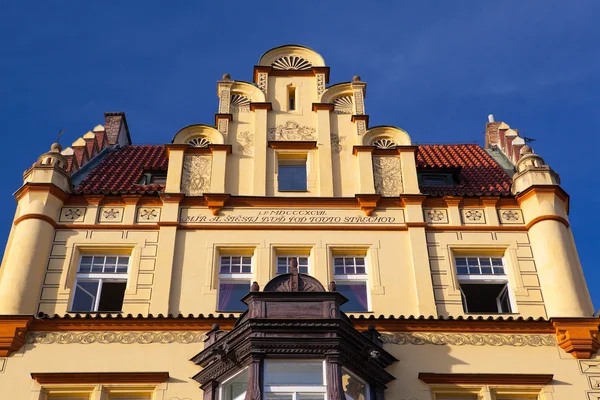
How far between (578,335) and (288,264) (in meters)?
7.12

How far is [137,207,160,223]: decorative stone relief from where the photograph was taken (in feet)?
75.8

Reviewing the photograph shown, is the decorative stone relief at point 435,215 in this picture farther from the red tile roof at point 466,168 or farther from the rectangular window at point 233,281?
the rectangular window at point 233,281

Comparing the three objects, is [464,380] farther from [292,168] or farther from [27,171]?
[27,171]

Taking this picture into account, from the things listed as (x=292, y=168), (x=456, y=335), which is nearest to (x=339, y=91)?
(x=292, y=168)

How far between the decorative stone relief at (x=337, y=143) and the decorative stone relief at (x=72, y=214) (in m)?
7.05

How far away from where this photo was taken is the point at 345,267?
878 inches

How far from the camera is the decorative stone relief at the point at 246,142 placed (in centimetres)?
2492

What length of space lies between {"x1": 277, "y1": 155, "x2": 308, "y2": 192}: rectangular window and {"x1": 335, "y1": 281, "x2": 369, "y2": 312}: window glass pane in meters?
3.43

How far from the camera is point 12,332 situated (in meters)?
20.1

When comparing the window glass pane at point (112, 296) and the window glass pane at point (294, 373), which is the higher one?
the window glass pane at point (112, 296)

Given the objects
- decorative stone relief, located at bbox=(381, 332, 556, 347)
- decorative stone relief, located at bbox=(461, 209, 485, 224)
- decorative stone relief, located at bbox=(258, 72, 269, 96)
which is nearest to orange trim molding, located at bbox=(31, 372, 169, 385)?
decorative stone relief, located at bbox=(381, 332, 556, 347)

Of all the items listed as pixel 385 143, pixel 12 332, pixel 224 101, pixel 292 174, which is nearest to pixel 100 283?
pixel 12 332

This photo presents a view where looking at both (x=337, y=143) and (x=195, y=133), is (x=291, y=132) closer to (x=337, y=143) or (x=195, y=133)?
(x=337, y=143)

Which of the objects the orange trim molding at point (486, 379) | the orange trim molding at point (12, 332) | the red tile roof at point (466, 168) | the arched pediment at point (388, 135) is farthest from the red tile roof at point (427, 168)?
the orange trim molding at point (486, 379)
